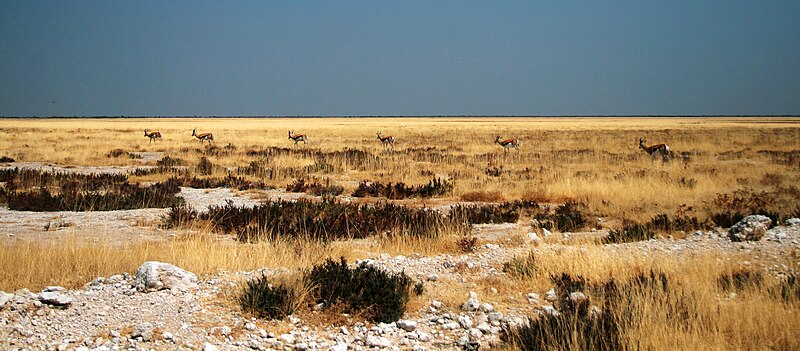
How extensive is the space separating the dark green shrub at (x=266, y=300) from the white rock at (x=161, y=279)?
727 millimetres

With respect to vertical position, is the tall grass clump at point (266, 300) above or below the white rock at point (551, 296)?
above

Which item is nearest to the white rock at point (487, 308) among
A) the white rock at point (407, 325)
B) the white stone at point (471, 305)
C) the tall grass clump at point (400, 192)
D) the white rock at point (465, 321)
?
the white stone at point (471, 305)

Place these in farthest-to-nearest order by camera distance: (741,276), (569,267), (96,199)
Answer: (96,199) < (569,267) < (741,276)

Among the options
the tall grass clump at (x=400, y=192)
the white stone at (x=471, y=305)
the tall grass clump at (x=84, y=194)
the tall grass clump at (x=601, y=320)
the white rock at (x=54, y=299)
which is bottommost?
the tall grass clump at (x=400, y=192)

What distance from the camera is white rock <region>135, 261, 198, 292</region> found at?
5637mm

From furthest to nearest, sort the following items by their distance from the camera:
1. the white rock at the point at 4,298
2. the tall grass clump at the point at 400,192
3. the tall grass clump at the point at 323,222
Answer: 1. the tall grass clump at the point at 400,192
2. the tall grass clump at the point at 323,222
3. the white rock at the point at 4,298

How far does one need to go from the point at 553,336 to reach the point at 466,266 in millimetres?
2591

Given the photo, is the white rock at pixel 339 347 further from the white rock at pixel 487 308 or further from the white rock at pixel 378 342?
the white rock at pixel 487 308

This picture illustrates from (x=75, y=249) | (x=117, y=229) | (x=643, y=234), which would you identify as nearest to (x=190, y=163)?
(x=117, y=229)

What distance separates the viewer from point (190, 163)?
25.2 meters

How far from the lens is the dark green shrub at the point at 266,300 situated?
5.19 m

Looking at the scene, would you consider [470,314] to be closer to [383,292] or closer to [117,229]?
[383,292]

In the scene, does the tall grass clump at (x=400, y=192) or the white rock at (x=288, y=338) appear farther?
the tall grass clump at (x=400, y=192)

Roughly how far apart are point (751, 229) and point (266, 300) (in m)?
6.48
